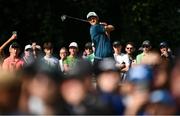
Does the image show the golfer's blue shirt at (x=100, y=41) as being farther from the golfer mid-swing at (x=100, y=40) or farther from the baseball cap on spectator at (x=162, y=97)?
the baseball cap on spectator at (x=162, y=97)

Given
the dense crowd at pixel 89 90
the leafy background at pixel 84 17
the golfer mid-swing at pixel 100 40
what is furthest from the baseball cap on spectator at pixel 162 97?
the leafy background at pixel 84 17

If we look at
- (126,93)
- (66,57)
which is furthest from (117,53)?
(126,93)


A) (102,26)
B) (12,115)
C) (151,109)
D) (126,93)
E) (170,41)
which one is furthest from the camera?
(170,41)

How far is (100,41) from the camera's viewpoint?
11477 millimetres

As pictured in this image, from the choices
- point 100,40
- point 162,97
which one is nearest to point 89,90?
point 162,97

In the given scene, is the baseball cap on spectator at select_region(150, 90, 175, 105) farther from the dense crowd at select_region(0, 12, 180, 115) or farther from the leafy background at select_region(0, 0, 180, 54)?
the leafy background at select_region(0, 0, 180, 54)

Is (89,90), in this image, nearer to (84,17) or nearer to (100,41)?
(100,41)

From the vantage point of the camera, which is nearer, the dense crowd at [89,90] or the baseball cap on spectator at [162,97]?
the dense crowd at [89,90]

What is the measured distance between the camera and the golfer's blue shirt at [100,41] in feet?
37.3

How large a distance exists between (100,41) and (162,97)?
5902mm

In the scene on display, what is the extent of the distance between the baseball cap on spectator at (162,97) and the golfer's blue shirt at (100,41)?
5.69 m

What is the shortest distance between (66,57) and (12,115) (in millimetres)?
7397

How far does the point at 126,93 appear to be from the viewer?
232 inches

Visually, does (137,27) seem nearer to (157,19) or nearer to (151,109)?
(157,19)
